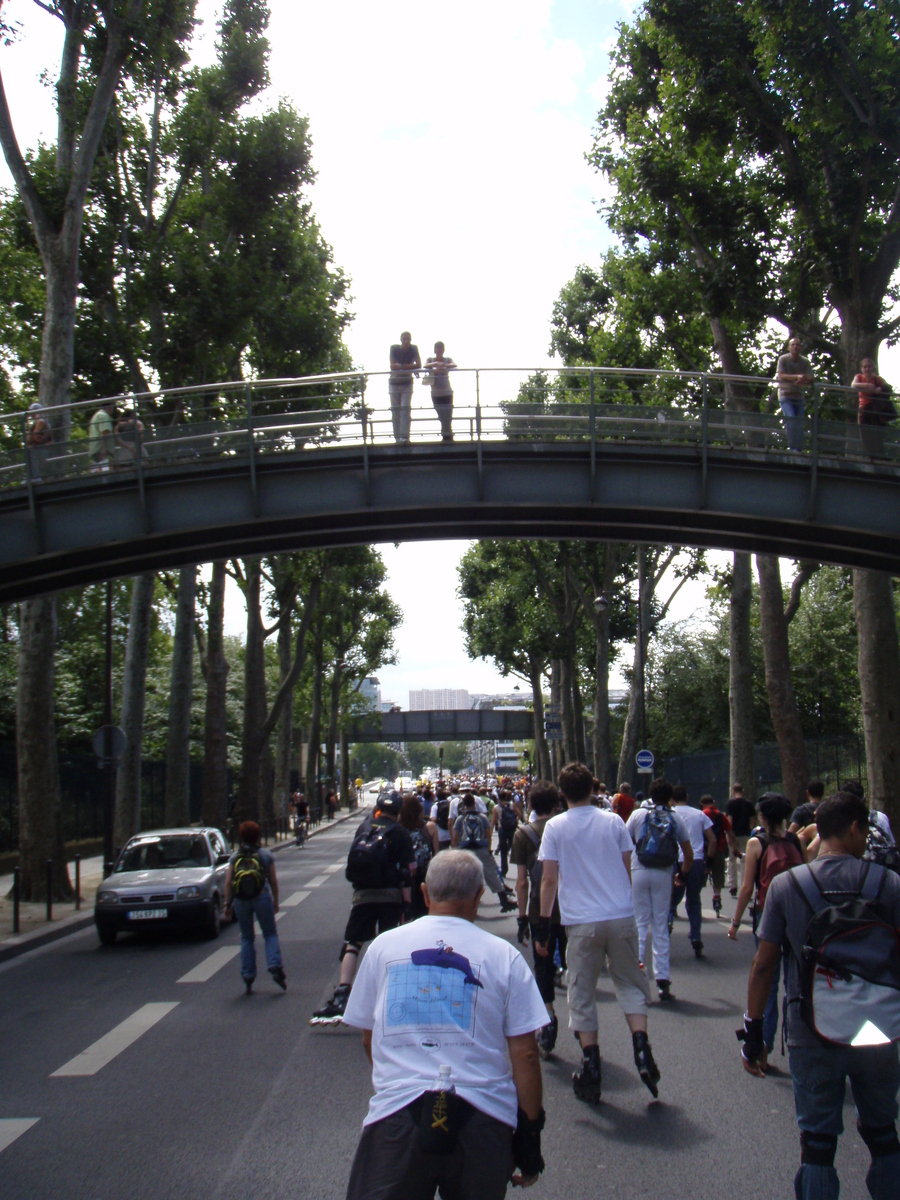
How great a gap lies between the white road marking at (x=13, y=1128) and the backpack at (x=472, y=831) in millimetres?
8910

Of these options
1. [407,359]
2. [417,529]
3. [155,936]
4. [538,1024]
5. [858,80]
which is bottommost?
[155,936]

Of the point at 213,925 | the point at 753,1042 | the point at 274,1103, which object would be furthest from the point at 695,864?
the point at 753,1042

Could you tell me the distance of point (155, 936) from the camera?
15.1 meters

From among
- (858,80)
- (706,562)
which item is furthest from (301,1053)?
(706,562)

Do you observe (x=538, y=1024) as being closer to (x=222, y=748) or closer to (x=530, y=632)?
(x=222, y=748)

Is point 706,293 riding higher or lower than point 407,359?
higher

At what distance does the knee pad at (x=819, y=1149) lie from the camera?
3.84 m

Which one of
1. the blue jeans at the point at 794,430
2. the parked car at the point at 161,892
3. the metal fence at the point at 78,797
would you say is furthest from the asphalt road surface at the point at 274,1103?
the metal fence at the point at 78,797

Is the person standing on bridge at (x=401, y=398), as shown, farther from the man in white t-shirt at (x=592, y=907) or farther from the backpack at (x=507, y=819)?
the man in white t-shirt at (x=592, y=907)

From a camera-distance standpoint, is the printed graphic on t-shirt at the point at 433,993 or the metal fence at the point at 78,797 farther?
the metal fence at the point at 78,797

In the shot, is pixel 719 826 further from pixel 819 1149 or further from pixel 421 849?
pixel 819 1149

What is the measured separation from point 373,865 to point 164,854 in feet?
24.5

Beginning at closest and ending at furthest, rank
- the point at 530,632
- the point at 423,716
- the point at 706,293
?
the point at 706,293 < the point at 530,632 < the point at 423,716

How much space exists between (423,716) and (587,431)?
7508 cm
